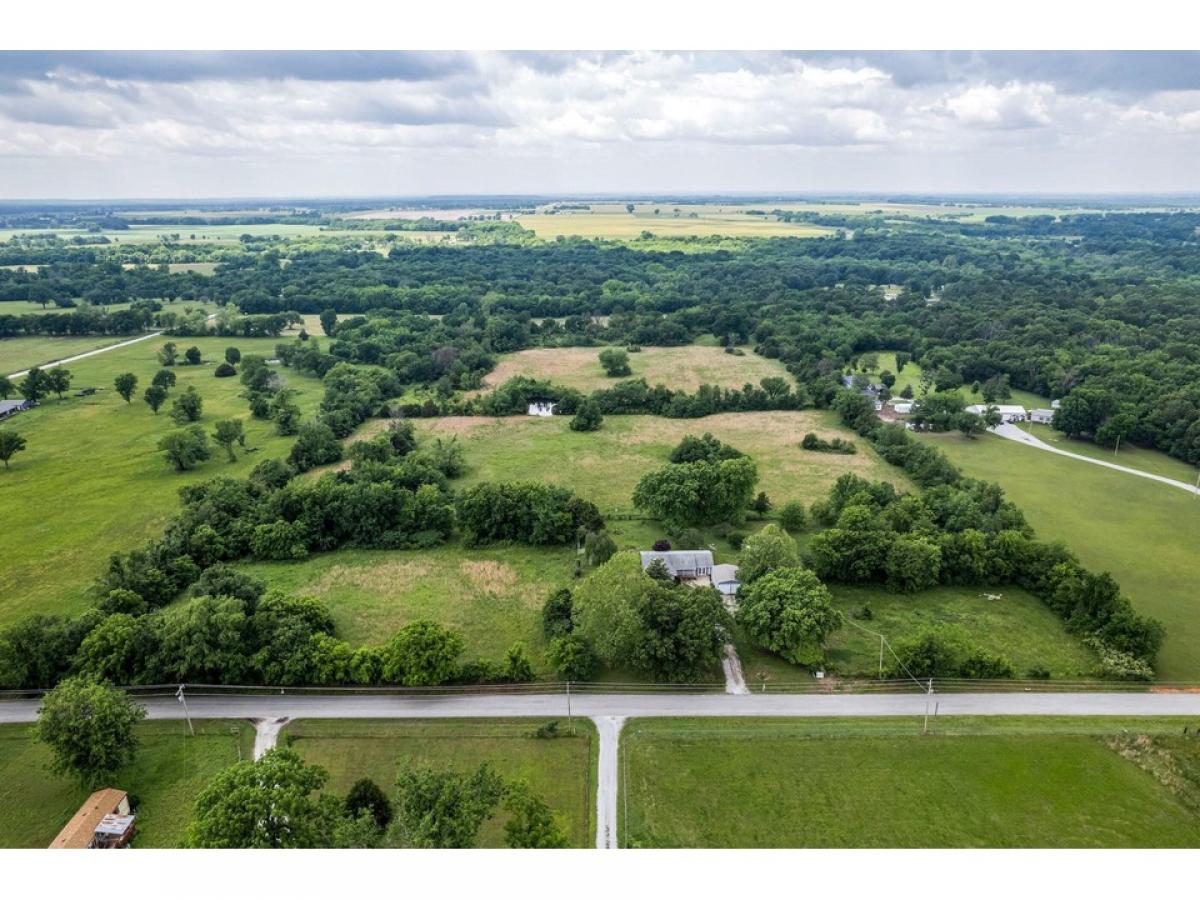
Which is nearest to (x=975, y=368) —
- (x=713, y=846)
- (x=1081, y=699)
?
(x=1081, y=699)

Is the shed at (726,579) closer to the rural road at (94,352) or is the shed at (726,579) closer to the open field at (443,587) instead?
the open field at (443,587)

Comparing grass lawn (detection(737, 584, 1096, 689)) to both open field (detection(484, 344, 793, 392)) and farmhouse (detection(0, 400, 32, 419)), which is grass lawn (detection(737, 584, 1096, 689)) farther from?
farmhouse (detection(0, 400, 32, 419))

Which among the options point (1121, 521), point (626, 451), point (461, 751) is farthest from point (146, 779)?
point (1121, 521)

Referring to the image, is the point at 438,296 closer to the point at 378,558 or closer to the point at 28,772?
the point at 378,558

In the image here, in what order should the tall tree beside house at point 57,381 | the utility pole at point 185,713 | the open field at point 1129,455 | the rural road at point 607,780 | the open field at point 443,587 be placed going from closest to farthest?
1. the rural road at point 607,780
2. the utility pole at point 185,713
3. the open field at point 443,587
4. the open field at point 1129,455
5. the tall tree beside house at point 57,381

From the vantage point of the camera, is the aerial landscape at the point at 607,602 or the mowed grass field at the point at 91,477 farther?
the mowed grass field at the point at 91,477

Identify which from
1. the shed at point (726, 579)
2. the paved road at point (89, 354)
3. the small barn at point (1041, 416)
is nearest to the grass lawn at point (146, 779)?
the shed at point (726, 579)
